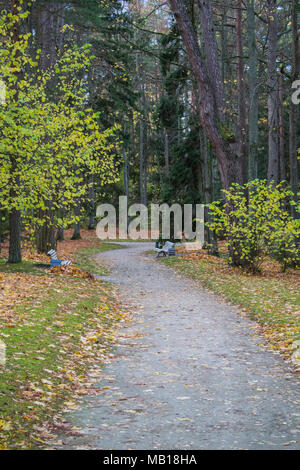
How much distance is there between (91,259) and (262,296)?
463 inches

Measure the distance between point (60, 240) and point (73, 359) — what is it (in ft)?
78.7

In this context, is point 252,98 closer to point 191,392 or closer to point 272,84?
point 272,84

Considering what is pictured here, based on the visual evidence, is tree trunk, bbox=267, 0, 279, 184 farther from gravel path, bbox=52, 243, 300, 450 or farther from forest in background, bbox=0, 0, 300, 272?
gravel path, bbox=52, 243, 300, 450

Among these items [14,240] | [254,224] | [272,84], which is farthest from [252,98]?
[14,240]

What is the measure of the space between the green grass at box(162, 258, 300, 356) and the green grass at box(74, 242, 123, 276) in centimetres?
305

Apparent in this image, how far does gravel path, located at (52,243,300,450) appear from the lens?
4660mm

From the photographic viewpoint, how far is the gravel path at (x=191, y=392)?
183 inches

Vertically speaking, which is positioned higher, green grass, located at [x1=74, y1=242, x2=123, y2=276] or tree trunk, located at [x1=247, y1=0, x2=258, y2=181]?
→ tree trunk, located at [x1=247, y1=0, x2=258, y2=181]

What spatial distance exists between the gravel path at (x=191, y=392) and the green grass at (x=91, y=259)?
308 inches

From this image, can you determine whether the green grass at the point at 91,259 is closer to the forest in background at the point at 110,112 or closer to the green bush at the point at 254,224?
the forest in background at the point at 110,112

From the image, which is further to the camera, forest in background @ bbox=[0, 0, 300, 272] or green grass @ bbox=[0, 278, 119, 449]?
forest in background @ bbox=[0, 0, 300, 272]

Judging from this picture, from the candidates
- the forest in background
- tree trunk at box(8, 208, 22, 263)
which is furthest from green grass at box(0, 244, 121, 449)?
tree trunk at box(8, 208, 22, 263)

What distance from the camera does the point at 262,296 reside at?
12.2 meters

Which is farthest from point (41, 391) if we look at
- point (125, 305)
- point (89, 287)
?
point (89, 287)
